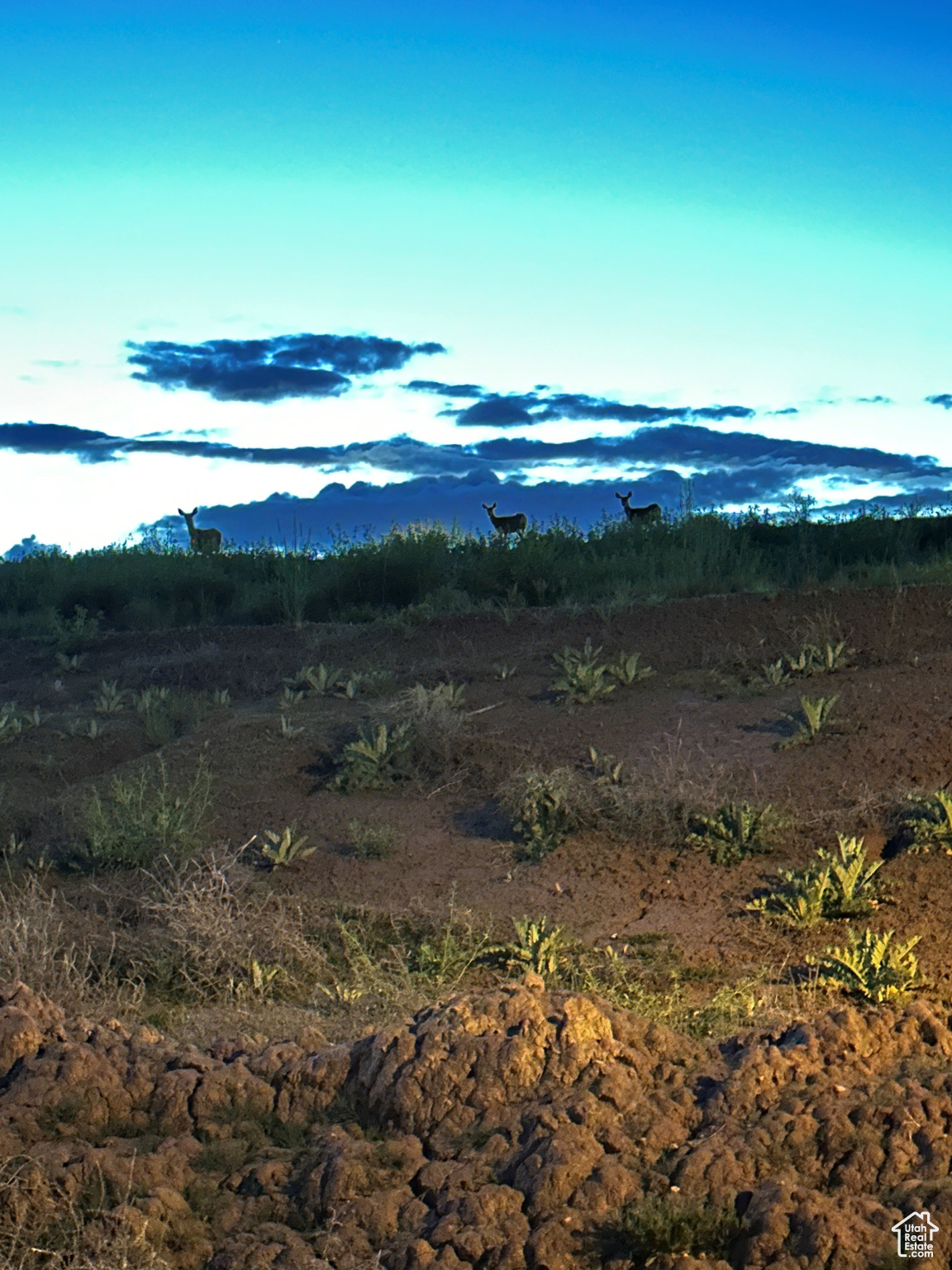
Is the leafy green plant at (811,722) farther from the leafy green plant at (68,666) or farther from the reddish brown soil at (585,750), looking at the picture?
the leafy green plant at (68,666)

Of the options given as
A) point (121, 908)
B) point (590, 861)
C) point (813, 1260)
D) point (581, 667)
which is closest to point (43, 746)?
point (121, 908)

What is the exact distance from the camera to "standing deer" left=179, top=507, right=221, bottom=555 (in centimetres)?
1733

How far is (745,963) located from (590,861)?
4.08 ft

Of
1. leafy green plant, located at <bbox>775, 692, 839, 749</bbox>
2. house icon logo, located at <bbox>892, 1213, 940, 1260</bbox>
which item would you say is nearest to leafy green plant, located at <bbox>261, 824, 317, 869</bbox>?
leafy green plant, located at <bbox>775, 692, 839, 749</bbox>

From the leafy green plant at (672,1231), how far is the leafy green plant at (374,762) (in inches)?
173

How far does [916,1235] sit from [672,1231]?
530 mm

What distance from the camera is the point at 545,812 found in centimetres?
634

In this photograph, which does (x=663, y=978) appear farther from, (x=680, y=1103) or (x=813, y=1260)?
(x=813, y=1260)

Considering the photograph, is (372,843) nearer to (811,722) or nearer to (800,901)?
(800,901)

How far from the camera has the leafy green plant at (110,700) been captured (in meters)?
9.28

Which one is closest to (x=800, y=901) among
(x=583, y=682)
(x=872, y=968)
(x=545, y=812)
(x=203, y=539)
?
(x=872, y=968)

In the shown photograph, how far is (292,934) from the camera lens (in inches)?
205

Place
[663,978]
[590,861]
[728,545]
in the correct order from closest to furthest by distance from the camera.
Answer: [663,978], [590,861], [728,545]

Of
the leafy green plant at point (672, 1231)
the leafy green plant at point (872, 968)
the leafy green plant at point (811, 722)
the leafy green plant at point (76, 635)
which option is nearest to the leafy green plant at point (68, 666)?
the leafy green plant at point (76, 635)
